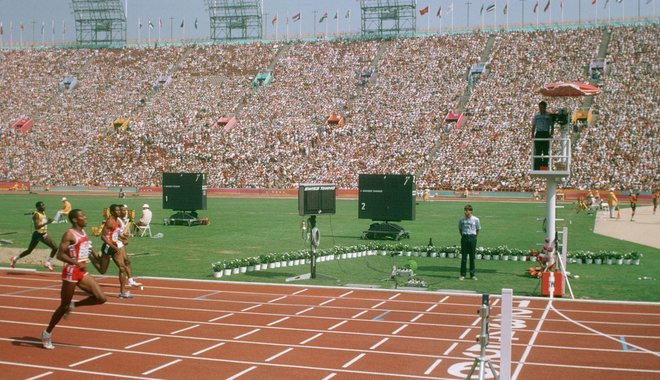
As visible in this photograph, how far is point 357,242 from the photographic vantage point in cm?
2806

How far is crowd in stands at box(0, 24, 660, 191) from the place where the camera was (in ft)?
198

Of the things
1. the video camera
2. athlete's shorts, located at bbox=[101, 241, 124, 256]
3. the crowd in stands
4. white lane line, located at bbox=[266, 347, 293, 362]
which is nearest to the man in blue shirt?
the video camera

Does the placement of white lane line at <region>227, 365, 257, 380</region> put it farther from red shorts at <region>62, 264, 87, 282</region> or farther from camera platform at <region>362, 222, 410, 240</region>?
camera platform at <region>362, 222, 410, 240</region>

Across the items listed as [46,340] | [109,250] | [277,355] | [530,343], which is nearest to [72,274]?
[46,340]

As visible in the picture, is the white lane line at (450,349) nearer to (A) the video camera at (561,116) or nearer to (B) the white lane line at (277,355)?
(B) the white lane line at (277,355)

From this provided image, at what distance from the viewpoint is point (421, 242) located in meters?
27.9

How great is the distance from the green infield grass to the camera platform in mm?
772

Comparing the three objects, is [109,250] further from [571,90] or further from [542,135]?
[571,90]

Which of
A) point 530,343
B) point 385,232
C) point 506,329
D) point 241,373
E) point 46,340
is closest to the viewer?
point 506,329

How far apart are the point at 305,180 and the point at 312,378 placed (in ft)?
177

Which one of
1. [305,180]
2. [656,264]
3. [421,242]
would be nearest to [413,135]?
[305,180]

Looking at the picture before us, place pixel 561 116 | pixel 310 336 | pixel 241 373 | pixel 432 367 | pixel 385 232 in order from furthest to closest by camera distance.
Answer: pixel 385 232, pixel 561 116, pixel 310 336, pixel 432 367, pixel 241 373

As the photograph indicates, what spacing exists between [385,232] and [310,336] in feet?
54.5

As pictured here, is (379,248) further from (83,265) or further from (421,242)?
(83,265)
